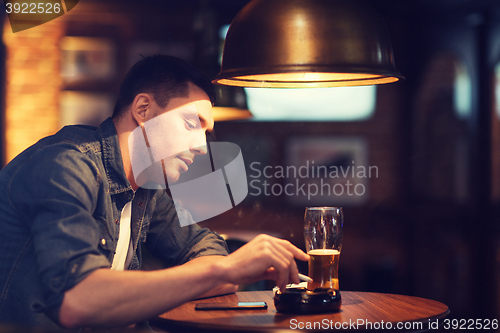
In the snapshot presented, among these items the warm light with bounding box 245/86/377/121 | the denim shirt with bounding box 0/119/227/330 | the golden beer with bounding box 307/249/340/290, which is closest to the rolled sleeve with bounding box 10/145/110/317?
the denim shirt with bounding box 0/119/227/330

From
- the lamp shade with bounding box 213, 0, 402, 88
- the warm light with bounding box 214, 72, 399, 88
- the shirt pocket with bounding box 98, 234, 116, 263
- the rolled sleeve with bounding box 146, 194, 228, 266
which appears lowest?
the rolled sleeve with bounding box 146, 194, 228, 266

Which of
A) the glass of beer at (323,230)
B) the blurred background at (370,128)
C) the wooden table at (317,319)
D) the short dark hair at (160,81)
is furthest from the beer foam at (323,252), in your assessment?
the blurred background at (370,128)

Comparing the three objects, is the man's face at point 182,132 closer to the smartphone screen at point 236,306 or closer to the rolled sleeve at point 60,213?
the rolled sleeve at point 60,213

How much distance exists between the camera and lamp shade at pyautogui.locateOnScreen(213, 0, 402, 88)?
1.03 m

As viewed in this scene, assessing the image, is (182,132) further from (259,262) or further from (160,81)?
(259,262)

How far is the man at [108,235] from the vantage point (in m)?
0.97

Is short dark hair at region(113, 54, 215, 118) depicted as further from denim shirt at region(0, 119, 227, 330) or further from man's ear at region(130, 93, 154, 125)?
denim shirt at region(0, 119, 227, 330)

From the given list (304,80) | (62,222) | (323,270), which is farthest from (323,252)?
(62,222)

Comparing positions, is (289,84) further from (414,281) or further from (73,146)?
(414,281)

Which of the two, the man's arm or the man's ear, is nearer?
the man's arm

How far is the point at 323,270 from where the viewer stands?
1283 mm

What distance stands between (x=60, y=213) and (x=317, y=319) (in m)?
0.58

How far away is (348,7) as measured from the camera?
1060 millimetres

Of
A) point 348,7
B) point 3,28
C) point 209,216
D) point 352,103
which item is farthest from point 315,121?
point 348,7
